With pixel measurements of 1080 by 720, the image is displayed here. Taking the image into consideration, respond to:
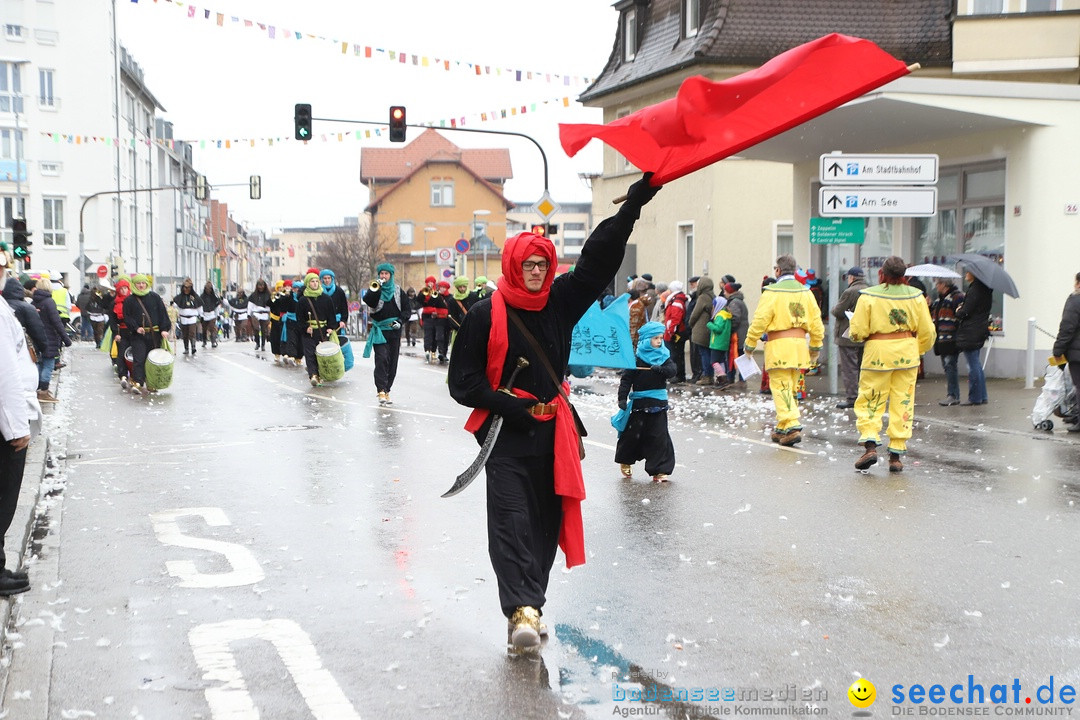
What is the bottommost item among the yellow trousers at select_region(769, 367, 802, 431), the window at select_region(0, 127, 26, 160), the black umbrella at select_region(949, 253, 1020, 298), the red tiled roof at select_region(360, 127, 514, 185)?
the yellow trousers at select_region(769, 367, 802, 431)

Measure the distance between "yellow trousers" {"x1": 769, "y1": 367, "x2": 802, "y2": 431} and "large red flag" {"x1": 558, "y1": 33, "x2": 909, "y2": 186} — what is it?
6.64 meters

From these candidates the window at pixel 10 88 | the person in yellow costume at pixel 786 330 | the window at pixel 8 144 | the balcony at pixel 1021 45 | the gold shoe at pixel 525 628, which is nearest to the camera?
the gold shoe at pixel 525 628

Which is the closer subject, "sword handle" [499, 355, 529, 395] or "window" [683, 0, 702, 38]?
"sword handle" [499, 355, 529, 395]

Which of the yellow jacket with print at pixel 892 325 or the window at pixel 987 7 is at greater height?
the window at pixel 987 7

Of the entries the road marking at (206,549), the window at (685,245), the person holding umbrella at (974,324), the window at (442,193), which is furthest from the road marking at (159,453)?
the window at (442,193)

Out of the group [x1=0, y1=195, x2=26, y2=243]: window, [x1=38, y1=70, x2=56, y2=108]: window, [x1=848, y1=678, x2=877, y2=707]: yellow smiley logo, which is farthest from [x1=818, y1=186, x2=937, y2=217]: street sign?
[x1=38, y1=70, x2=56, y2=108]: window

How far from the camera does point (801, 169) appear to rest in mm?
24719

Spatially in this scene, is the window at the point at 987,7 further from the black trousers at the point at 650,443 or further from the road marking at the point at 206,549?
the road marking at the point at 206,549

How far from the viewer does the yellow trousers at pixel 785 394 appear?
1211cm

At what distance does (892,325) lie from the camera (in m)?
10.5

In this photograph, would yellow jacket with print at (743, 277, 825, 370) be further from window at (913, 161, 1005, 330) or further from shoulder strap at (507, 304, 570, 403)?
window at (913, 161, 1005, 330)

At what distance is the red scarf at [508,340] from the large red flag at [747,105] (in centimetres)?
66

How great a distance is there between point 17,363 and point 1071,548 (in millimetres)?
6148

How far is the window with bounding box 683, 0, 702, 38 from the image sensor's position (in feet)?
99.4
